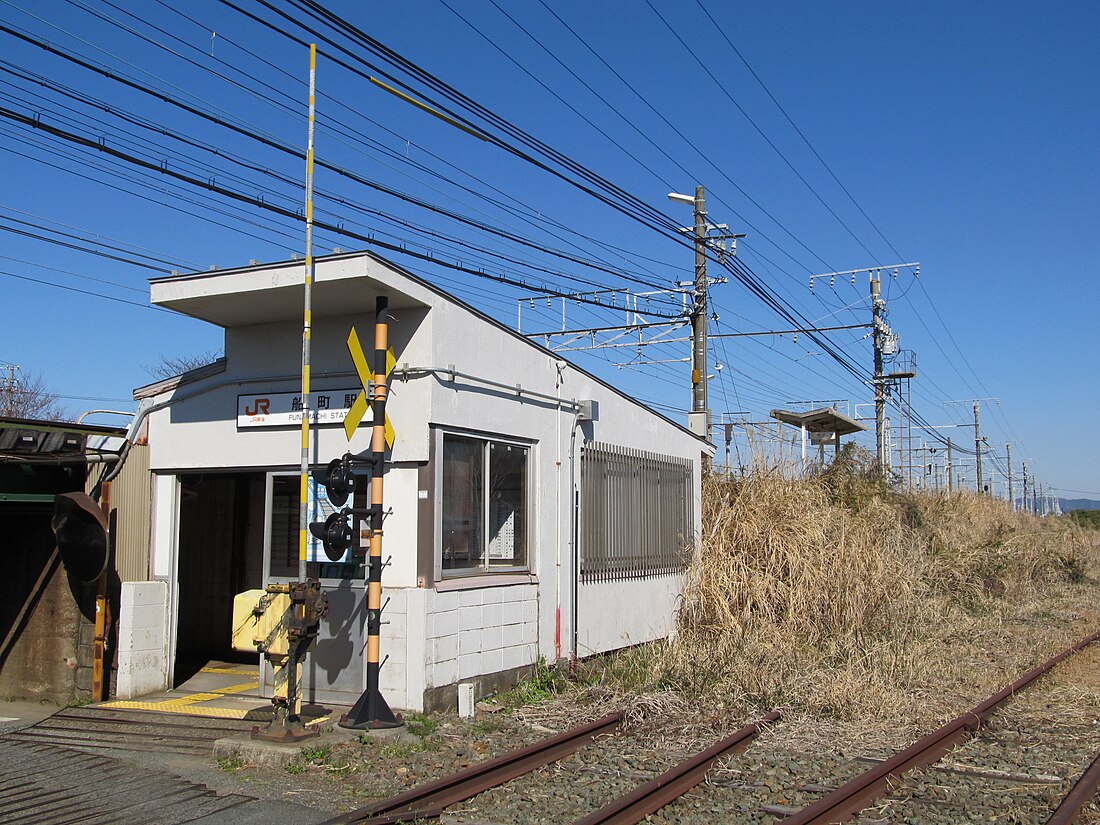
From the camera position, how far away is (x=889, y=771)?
7.10m

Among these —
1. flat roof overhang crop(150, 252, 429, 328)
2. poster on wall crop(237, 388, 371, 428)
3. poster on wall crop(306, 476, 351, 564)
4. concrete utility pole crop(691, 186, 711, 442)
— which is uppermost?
concrete utility pole crop(691, 186, 711, 442)

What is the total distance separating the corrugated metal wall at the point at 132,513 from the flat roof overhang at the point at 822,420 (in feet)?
40.0

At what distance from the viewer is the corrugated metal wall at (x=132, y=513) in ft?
33.7

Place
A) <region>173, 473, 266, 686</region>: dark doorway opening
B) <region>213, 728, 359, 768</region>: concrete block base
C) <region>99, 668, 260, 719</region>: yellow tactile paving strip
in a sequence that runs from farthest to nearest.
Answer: <region>173, 473, 266, 686</region>: dark doorway opening → <region>99, 668, 260, 719</region>: yellow tactile paving strip → <region>213, 728, 359, 768</region>: concrete block base

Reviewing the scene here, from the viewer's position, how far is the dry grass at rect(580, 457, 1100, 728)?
32.7 feet

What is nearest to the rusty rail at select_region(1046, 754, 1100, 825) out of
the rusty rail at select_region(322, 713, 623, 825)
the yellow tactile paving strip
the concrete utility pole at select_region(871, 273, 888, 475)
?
the rusty rail at select_region(322, 713, 623, 825)

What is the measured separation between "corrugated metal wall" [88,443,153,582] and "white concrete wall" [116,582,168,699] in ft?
1.01

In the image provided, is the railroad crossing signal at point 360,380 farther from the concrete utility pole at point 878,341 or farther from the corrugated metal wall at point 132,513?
the concrete utility pole at point 878,341

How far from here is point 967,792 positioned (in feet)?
22.6

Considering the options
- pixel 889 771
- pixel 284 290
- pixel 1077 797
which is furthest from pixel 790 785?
pixel 284 290

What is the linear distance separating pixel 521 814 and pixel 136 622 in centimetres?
541

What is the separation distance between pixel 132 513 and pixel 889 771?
25.7ft

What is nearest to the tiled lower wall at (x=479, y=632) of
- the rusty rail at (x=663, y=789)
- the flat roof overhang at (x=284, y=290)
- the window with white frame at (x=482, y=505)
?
the window with white frame at (x=482, y=505)

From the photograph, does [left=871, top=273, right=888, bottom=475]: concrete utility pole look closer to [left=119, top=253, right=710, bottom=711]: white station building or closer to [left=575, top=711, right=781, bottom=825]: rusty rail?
[left=119, top=253, right=710, bottom=711]: white station building
